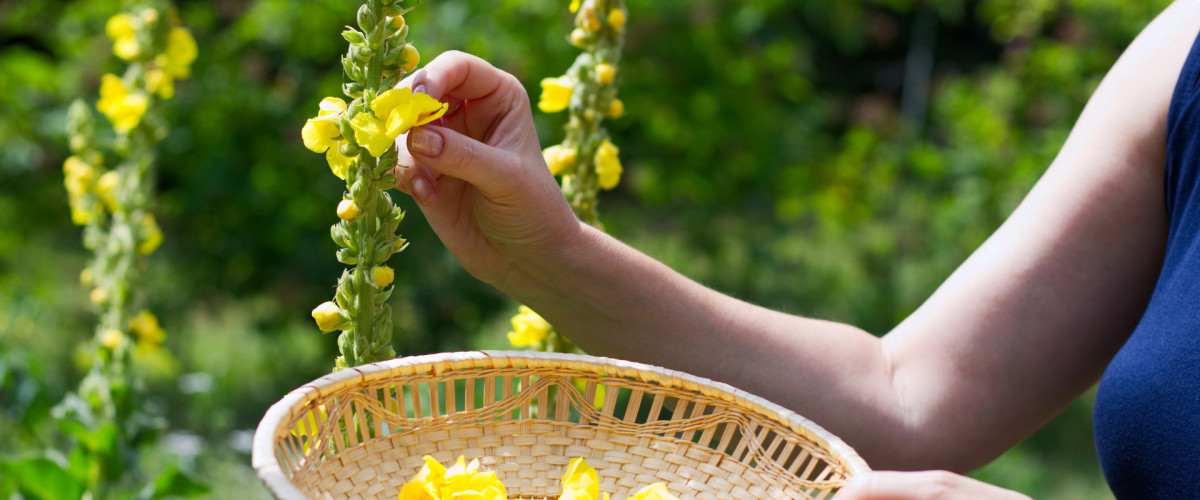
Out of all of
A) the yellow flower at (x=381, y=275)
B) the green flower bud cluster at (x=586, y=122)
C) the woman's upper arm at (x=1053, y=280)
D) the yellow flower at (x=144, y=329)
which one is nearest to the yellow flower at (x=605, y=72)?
the green flower bud cluster at (x=586, y=122)

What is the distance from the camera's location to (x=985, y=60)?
5555 mm

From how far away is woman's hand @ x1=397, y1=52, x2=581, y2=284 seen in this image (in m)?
0.76

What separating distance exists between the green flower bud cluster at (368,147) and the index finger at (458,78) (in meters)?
0.05

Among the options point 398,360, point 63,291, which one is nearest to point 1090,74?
point 398,360

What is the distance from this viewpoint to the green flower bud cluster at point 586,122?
101 cm

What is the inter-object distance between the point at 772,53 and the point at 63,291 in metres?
2.74

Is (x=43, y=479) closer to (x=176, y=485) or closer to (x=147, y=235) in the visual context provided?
(x=176, y=485)

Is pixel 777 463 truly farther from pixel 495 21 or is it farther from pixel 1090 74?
pixel 1090 74

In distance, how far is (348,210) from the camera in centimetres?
69

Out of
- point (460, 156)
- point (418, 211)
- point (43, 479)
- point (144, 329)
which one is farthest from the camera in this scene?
point (418, 211)

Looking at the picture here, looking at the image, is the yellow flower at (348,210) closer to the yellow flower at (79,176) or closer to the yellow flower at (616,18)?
the yellow flower at (616,18)

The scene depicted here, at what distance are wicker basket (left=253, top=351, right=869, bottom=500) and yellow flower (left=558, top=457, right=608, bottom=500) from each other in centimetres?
5

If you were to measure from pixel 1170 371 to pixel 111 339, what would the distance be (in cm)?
150

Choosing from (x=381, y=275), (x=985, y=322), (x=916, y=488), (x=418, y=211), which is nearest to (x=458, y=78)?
(x=381, y=275)
